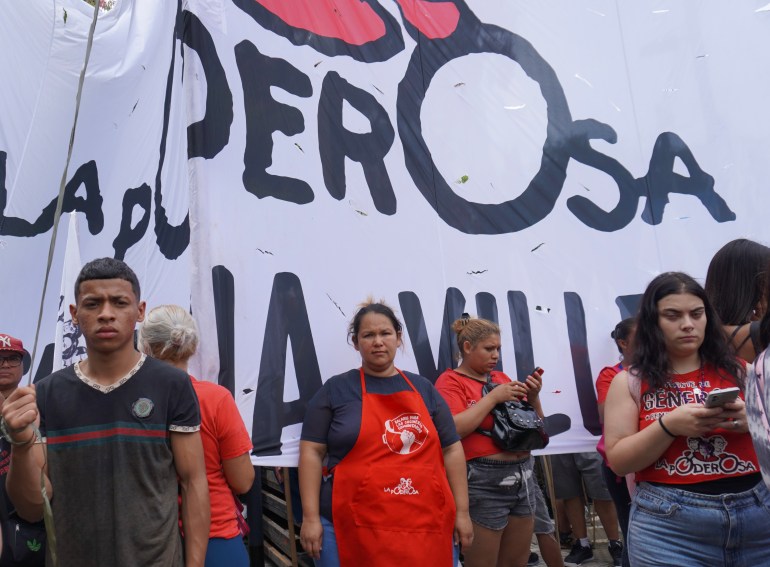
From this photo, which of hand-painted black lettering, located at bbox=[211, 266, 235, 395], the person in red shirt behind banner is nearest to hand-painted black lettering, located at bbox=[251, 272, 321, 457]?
hand-painted black lettering, located at bbox=[211, 266, 235, 395]

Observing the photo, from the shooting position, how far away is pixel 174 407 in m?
1.94

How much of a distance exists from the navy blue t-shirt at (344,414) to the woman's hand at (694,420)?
107 cm

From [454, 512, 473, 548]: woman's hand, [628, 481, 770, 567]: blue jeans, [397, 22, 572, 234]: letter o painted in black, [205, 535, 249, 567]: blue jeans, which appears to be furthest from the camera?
[397, 22, 572, 234]: letter o painted in black

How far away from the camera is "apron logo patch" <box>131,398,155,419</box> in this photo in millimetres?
1881

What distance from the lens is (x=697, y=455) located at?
6.61 feet

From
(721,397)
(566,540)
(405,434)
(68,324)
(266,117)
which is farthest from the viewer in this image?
(566,540)

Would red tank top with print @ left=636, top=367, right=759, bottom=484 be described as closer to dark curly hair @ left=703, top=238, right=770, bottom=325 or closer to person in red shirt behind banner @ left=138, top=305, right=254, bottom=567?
dark curly hair @ left=703, top=238, right=770, bottom=325

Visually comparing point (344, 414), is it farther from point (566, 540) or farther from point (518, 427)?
point (566, 540)

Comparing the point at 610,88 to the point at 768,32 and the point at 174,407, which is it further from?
the point at 174,407

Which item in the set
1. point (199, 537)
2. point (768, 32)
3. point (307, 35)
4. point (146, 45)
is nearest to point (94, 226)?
point (146, 45)

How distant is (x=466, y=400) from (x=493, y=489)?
424 millimetres

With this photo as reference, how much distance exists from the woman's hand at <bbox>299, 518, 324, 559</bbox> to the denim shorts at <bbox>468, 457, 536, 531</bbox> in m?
0.81

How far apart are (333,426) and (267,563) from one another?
7.80 feet

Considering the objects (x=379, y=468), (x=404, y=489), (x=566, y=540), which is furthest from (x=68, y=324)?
(x=566, y=540)
